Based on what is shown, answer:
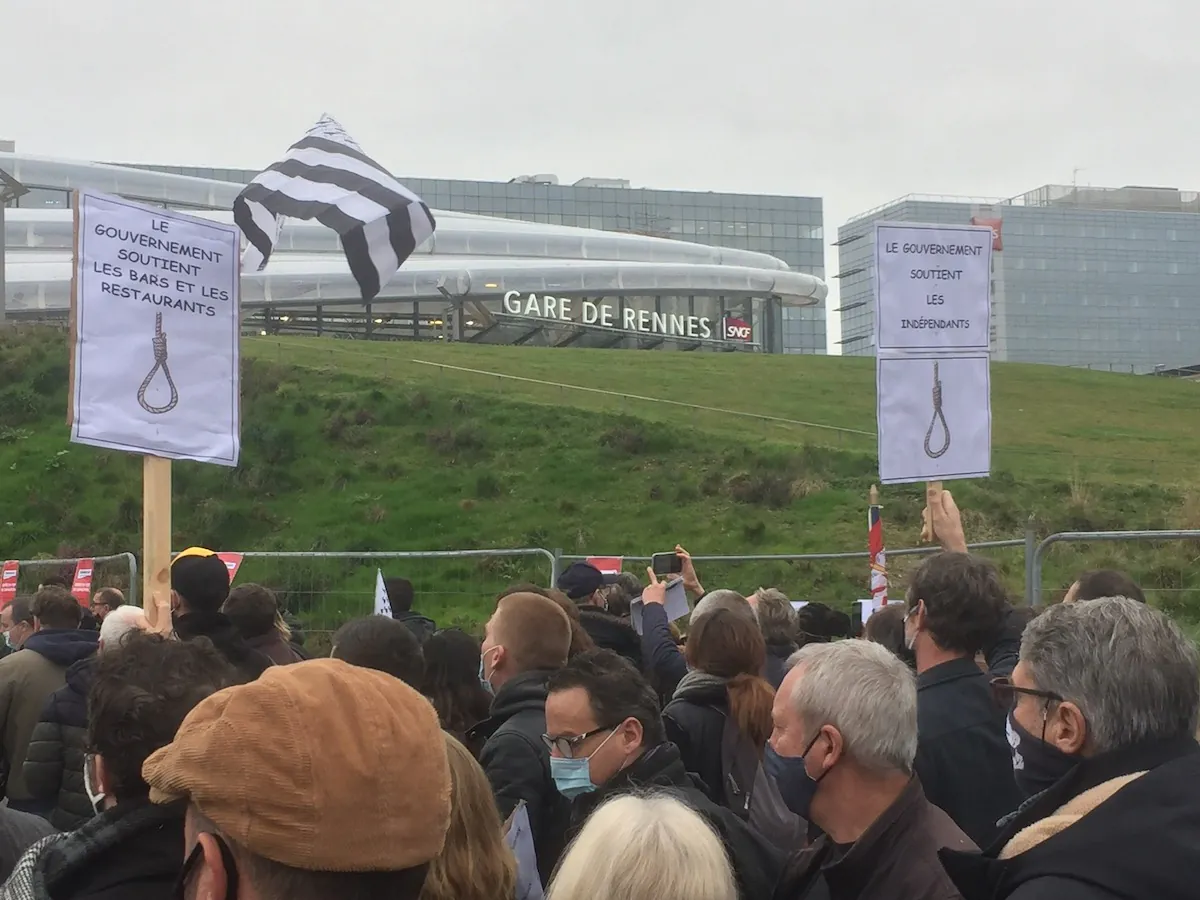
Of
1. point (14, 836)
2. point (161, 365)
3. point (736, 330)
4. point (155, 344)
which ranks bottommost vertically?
point (14, 836)

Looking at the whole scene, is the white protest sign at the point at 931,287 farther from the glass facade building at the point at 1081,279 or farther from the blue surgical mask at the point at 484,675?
the glass facade building at the point at 1081,279

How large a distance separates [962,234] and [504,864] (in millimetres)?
5639

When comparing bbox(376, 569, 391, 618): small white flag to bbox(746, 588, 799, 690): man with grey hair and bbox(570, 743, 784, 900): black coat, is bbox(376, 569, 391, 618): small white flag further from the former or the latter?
bbox(570, 743, 784, 900): black coat

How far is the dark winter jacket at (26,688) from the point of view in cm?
591

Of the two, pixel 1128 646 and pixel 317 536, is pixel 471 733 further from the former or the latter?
pixel 317 536

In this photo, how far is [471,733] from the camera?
187 inches

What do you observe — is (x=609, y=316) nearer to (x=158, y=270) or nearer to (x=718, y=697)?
(x=158, y=270)

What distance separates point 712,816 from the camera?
3371 mm

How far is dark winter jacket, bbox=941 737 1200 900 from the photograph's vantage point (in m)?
2.37

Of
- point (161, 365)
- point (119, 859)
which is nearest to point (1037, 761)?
point (119, 859)

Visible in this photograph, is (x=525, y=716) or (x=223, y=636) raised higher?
(x=223, y=636)

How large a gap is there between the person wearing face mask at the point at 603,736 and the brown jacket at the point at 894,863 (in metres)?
0.60

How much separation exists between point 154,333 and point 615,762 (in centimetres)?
371

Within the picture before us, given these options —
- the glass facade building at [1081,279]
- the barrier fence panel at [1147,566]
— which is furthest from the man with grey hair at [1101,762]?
the glass facade building at [1081,279]
